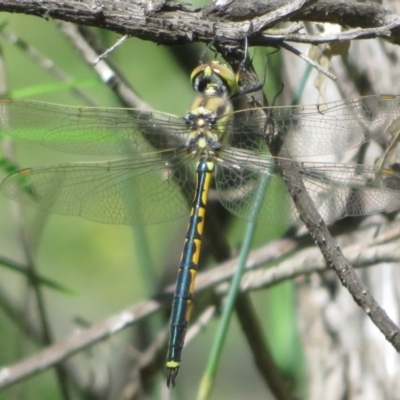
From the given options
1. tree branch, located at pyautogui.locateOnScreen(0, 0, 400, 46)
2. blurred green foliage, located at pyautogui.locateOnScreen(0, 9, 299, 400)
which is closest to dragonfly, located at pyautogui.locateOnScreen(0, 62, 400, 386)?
tree branch, located at pyautogui.locateOnScreen(0, 0, 400, 46)

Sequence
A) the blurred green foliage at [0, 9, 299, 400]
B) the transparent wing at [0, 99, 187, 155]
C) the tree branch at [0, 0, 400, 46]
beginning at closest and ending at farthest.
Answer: the tree branch at [0, 0, 400, 46]
the transparent wing at [0, 99, 187, 155]
the blurred green foliage at [0, 9, 299, 400]

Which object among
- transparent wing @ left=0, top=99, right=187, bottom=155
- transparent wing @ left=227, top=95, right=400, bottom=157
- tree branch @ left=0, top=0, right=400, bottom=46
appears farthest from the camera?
transparent wing @ left=0, top=99, right=187, bottom=155

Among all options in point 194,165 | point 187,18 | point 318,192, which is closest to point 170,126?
point 194,165

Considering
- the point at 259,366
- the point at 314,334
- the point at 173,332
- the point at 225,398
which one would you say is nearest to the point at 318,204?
the point at 173,332

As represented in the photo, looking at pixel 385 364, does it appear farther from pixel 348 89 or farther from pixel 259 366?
pixel 348 89

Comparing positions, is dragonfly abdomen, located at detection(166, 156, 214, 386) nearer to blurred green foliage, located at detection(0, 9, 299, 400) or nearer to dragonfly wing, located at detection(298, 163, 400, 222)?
dragonfly wing, located at detection(298, 163, 400, 222)

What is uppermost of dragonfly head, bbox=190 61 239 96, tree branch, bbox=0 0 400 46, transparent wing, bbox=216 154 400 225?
dragonfly head, bbox=190 61 239 96

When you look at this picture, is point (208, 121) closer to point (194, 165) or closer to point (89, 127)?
point (194, 165)
